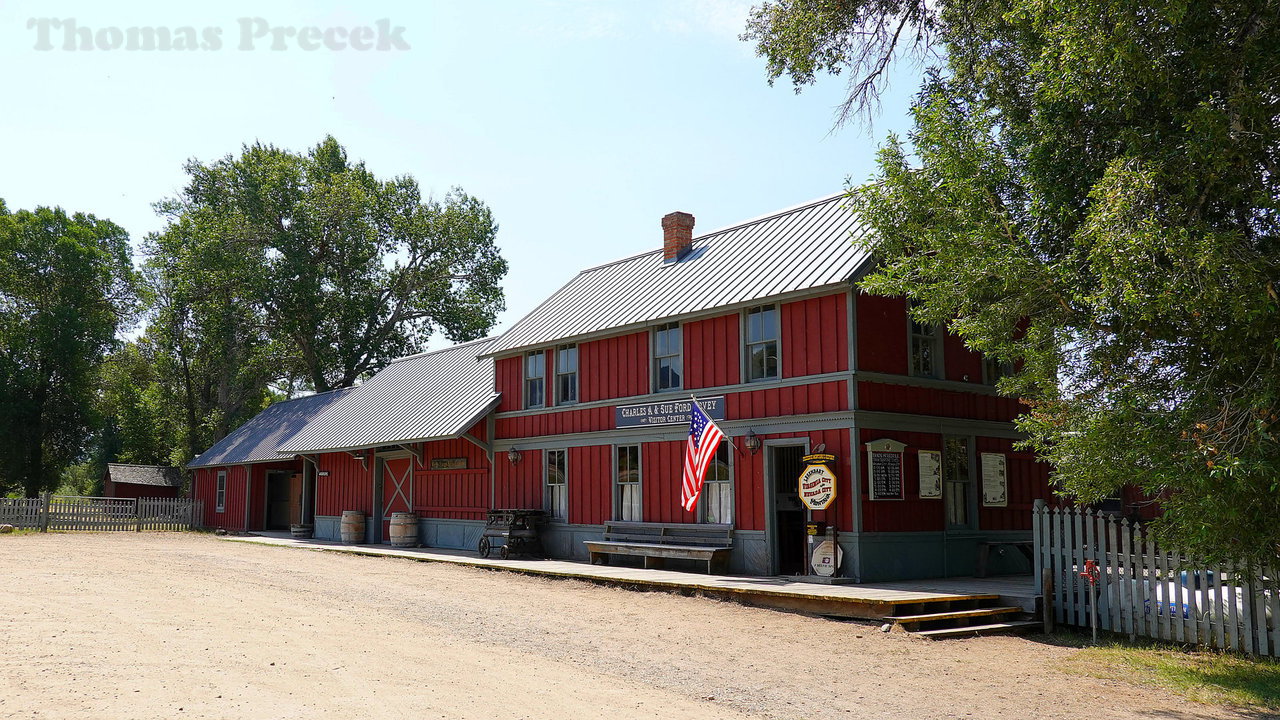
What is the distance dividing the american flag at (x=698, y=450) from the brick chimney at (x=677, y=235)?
566cm

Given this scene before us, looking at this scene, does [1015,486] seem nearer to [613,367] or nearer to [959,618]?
[959,618]

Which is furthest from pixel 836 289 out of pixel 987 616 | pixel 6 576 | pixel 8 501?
pixel 8 501

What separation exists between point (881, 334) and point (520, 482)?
9.41 meters

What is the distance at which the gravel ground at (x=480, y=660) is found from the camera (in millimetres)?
7457

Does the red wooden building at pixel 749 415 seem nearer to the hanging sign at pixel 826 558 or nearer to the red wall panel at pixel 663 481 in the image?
the red wall panel at pixel 663 481

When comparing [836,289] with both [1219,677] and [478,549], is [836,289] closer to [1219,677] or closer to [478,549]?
[1219,677]

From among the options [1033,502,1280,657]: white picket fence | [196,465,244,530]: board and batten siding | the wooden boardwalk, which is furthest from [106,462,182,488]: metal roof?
[1033,502,1280,657]: white picket fence

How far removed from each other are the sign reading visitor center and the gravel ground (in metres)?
3.85

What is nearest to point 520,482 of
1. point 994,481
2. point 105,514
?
point 994,481

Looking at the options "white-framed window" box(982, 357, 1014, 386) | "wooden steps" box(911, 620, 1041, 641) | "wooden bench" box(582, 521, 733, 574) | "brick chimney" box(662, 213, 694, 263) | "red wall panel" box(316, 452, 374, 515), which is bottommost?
"wooden steps" box(911, 620, 1041, 641)

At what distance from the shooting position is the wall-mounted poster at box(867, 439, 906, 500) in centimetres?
1491

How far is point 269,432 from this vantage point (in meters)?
34.1

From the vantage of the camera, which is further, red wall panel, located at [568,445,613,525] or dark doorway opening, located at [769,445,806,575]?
red wall panel, located at [568,445,613,525]

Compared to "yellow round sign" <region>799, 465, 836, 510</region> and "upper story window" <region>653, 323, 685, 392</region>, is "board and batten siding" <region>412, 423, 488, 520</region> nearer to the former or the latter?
"upper story window" <region>653, 323, 685, 392</region>
